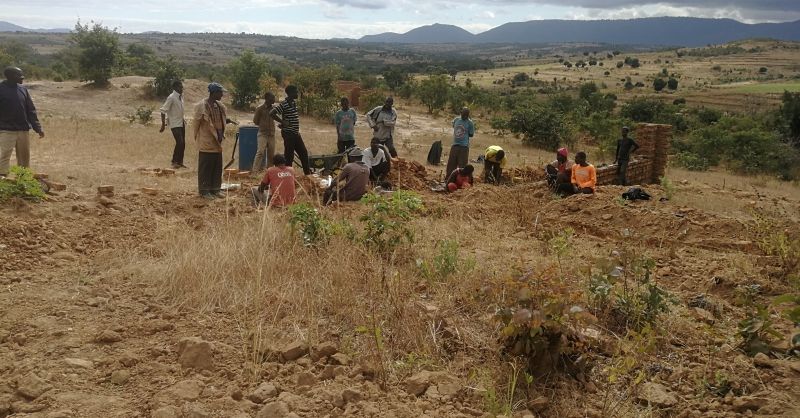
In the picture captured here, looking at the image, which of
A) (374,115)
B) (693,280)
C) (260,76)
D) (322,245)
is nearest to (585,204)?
(693,280)

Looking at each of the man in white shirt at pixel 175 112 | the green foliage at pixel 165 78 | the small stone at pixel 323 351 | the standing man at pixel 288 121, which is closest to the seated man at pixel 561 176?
the standing man at pixel 288 121

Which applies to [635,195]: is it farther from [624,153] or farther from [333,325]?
[333,325]

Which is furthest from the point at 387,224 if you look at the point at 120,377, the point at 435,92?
the point at 435,92

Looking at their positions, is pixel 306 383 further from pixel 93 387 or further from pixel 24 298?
pixel 24 298

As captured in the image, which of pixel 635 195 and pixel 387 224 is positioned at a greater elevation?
pixel 387 224

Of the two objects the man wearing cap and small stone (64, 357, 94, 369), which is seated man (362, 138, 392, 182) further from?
small stone (64, 357, 94, 369)

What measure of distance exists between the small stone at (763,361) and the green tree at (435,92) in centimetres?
2301

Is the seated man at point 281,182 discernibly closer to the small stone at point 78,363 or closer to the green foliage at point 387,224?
the green foliage at point 387,224

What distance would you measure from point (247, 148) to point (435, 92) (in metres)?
17.4

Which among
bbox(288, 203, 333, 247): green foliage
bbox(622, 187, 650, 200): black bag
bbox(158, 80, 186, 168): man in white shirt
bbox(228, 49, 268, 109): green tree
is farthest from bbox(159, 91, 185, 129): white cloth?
bbox(228, 49, 268, 109): green tree

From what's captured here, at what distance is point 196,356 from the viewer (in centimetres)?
305

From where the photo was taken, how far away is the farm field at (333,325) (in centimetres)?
285

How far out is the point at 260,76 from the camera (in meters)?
21.1

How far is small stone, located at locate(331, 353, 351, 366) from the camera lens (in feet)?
10.2
